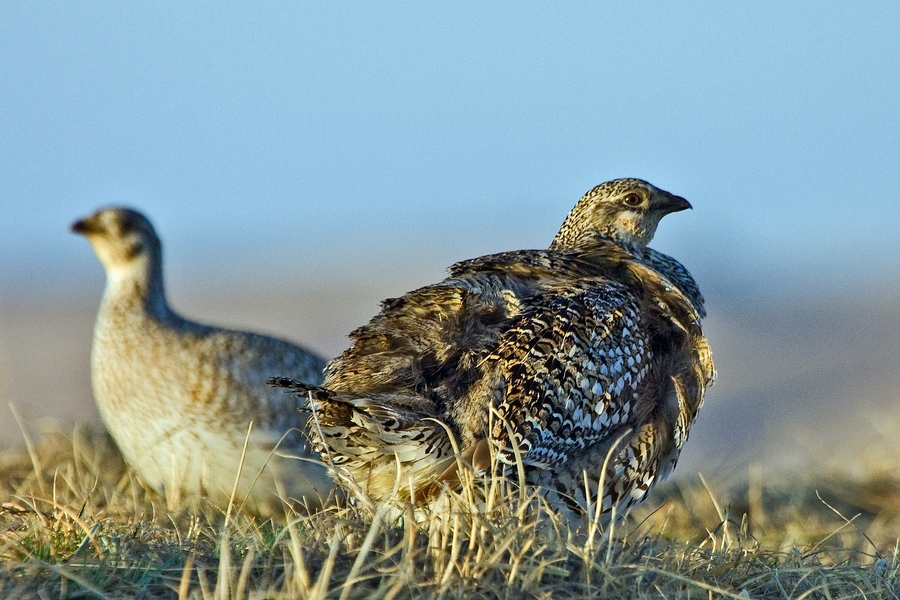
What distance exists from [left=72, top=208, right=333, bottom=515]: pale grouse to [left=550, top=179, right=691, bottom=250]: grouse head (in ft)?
5.64

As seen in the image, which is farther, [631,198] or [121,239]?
[121,239]

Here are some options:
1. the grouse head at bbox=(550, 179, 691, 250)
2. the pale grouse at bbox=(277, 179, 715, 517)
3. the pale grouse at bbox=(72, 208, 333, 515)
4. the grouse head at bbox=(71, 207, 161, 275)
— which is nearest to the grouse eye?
the grouse head at bbox=(550, 179, 691, 250)

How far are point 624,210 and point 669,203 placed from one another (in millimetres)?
220

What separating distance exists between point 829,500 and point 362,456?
344 cm

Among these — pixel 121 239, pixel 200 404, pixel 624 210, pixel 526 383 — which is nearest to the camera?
pixel 526 383

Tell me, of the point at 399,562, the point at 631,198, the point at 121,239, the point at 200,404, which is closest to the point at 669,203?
the point at 631,198

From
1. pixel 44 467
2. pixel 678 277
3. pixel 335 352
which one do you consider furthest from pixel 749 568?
pixel 335 352

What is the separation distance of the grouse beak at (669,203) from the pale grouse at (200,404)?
80.2 inches

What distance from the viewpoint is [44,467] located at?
6160mm

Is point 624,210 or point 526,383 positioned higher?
point 624,210

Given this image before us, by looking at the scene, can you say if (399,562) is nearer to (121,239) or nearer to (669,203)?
(669,203)

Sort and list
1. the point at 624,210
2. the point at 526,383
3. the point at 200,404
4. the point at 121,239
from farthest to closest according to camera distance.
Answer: the point at 121,239 < the point at 200,404 < the point at 624,210 < the point at 526,383

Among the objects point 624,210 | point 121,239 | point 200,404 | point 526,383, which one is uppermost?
point 624,210

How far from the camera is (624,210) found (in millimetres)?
5539
